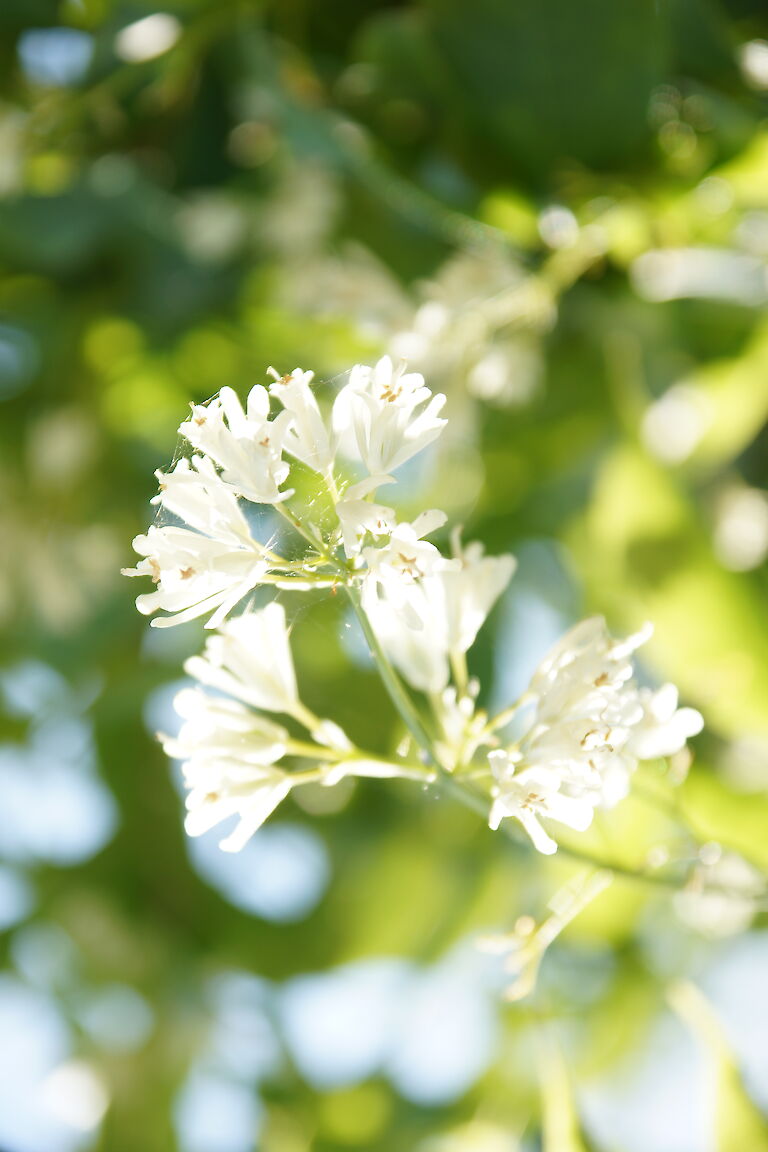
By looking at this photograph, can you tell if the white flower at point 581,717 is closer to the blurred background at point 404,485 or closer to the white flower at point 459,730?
the white flower at point 459,730

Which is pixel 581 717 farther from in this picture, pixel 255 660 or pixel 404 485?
pixel 404 485

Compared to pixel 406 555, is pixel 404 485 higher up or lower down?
lower down

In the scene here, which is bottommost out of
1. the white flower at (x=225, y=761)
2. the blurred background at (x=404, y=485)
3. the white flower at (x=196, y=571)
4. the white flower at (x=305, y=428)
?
the blurred background at (x=404, y=485)

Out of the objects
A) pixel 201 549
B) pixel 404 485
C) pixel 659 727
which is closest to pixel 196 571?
pixel 201 549

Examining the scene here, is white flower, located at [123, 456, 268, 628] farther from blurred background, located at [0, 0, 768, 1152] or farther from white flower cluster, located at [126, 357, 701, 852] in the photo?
blurred background, located at [0, 0, 768, 1152]

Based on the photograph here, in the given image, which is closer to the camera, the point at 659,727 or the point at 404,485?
the point at 659,727

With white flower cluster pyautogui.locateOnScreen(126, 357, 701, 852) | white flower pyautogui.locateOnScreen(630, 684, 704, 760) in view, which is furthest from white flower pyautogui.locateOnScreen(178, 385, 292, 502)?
white flower pyautogui.locateOnScreen(630, 684, 704, 760)

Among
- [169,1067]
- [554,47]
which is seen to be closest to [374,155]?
[554,47]

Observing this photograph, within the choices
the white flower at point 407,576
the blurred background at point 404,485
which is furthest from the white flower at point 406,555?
the blurred background at point 404,485
